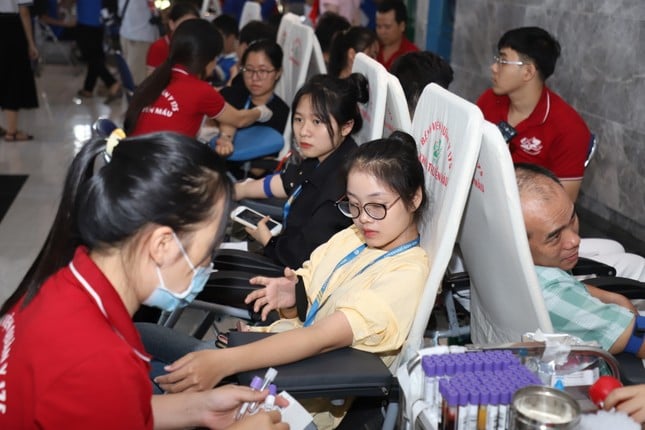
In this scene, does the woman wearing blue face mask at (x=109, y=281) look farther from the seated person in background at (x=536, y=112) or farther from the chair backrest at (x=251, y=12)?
the chair backrest at (x=251, y=12)

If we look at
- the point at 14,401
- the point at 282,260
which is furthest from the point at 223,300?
the point at 14,401

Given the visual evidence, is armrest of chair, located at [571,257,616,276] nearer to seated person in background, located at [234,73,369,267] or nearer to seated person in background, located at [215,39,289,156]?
seated person in background, located at [234,73,369,267]

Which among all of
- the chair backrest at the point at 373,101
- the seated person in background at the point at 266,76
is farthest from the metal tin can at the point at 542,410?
the seated person in background at the point at 266,76

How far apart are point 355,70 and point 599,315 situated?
1.36 metres

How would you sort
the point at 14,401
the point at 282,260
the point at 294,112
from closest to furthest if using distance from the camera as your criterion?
the point at 14,401 < the point at 282,260 < the point at 294,112

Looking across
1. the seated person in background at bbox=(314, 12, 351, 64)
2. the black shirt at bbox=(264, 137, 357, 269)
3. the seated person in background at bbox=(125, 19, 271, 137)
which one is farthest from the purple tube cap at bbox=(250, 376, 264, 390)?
the seated person in background at bbox=(314, 12, 351, 64)

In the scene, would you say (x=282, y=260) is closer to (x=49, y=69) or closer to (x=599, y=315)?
(x=599, y=315)

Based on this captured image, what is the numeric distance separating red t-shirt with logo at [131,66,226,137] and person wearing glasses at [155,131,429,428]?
1515mm

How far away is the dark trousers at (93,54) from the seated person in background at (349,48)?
A: 4.58m

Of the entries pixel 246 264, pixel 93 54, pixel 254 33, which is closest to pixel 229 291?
pixel 246 264

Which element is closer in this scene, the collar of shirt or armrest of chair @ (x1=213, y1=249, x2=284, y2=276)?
the collar of shirt

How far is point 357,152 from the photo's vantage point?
203cm

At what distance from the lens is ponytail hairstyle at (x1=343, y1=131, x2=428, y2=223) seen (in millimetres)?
1943

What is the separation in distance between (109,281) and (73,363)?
7.0 inches
